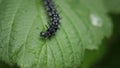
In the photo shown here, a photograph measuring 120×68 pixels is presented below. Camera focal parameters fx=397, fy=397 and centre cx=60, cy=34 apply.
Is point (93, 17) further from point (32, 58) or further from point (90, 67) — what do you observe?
point (32, 58)

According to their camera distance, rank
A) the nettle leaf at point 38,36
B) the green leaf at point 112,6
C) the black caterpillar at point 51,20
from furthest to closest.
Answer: the green leaf at point 112,6
the black caterpillar at point 51,20
the nettle leaf at point 38,36

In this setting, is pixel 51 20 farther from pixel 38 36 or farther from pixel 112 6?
pixel 112 6

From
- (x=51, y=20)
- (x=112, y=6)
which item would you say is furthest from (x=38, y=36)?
(x=112, y=6)

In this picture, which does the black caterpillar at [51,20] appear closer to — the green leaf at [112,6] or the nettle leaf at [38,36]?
the nettle leaf at [38,36]

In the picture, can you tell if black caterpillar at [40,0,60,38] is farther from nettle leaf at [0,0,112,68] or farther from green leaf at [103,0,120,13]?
green leaf at [103,0,120,13]

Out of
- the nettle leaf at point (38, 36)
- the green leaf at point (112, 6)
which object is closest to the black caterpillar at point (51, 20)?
the nettle leaf at point (38, 36)
